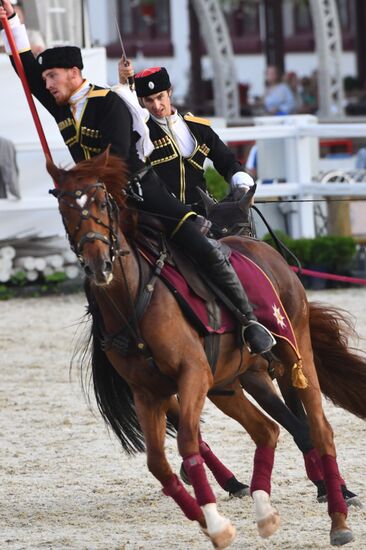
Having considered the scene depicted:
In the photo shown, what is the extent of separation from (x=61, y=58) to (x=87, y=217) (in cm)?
87

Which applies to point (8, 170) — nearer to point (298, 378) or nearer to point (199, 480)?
point (298, 378)

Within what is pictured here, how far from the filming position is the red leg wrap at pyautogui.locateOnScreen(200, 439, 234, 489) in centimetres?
705

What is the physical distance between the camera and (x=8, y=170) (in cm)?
1385

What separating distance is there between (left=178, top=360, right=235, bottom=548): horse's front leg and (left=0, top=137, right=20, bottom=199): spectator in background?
8118 millimetres

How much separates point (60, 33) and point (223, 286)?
31.9 feet

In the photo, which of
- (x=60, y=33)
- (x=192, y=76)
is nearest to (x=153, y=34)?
(x=192, y=76)

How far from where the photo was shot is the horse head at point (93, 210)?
561cm

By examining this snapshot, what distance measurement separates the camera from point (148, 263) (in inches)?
242

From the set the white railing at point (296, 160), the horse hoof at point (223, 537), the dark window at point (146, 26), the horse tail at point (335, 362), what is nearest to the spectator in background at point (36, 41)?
the white railing at point (296, 160)

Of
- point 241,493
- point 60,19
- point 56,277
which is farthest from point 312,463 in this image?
point 60,19

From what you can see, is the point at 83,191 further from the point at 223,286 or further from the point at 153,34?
the point at 153,34

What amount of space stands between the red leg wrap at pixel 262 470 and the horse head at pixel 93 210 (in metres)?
1.28

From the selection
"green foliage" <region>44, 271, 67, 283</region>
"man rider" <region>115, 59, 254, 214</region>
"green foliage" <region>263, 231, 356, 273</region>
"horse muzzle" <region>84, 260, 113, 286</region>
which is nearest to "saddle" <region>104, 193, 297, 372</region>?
"horse muzzle" <region>84, 260, 113, 286</region>

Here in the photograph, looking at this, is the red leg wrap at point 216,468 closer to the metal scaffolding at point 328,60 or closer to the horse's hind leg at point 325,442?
the horse's hind leg at point 325,442
